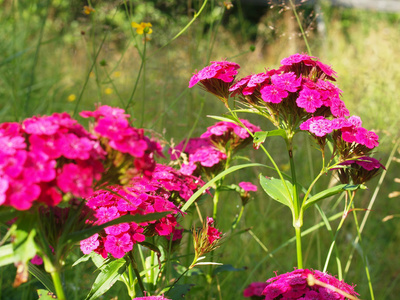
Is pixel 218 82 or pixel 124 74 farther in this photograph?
pixel 124 74

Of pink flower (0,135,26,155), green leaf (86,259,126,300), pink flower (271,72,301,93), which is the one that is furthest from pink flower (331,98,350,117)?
pink flower (0,135,26,155)

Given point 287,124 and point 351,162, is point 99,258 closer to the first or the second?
point 287,124

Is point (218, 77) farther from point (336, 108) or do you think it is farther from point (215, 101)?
point (215, 101)

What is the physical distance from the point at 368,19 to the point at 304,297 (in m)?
7.52

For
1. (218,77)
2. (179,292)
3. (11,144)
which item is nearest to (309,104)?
(218,77)

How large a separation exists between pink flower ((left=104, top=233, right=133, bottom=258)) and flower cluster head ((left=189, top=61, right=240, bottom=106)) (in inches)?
20.1

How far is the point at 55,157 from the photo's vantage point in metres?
0.79

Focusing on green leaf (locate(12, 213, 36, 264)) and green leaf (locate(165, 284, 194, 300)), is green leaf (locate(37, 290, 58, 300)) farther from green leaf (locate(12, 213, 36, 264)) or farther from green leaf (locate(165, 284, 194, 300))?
green leaf (locate(165, 284, 194, 300))

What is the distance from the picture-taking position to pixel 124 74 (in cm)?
457

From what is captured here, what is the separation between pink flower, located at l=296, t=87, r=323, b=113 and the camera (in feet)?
4.10

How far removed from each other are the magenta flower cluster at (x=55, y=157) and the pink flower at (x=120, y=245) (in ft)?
1.11

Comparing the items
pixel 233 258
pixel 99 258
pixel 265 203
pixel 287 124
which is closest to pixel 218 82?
pixel 287 124

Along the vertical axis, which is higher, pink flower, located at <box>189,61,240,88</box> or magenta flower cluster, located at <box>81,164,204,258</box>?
pink flower, located at <box>189,61,240,88</box>

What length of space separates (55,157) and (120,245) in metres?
0.46
